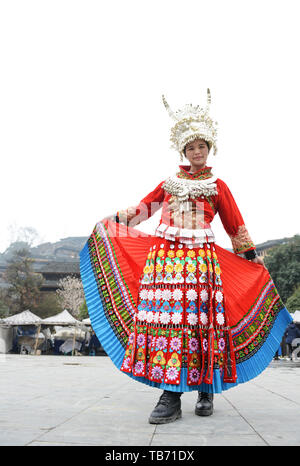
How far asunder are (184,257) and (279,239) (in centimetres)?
6607

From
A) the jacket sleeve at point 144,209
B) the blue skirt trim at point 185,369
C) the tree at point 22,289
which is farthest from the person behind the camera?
the tree at point 22,289

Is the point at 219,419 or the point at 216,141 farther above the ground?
the point at 216,141

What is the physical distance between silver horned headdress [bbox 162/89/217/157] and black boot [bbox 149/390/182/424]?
1.89 metres

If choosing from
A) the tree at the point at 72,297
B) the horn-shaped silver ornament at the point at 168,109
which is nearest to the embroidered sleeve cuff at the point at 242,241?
the horn-shaped silver ornament at the point at 168,109

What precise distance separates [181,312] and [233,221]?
0.94 meters

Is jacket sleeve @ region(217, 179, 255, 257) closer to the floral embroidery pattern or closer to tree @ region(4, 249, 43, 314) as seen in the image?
Result: the floral embroidery pattern

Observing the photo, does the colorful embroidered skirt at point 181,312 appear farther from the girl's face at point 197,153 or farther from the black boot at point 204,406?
the girl's face at point 197,153

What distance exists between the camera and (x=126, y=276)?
327 centimetres

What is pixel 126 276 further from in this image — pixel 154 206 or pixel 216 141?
pixel 216 141

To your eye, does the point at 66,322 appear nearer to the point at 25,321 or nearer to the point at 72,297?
the point at 25,321

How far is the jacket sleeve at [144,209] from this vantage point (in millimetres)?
3375

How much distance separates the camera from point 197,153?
10.5 ft

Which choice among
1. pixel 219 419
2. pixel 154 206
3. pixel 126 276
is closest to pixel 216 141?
pixel 154 206

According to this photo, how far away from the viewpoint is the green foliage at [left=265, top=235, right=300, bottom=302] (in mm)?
29766
